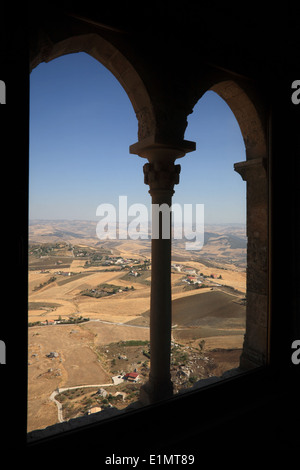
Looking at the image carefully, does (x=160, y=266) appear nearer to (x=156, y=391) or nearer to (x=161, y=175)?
(x=161, y=175)

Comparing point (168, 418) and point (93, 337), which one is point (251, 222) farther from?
point (93, 337)

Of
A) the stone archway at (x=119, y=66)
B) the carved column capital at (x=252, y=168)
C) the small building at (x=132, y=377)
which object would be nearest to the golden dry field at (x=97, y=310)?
the small building at (x=132, y=377)

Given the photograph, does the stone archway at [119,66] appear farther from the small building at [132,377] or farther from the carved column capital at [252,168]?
the small building at [132,377]

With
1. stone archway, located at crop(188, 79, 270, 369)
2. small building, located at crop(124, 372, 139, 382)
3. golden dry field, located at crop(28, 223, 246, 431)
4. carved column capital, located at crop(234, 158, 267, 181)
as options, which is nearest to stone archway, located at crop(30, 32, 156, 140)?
stone archway, located at crop(188, 79, 270, 369)

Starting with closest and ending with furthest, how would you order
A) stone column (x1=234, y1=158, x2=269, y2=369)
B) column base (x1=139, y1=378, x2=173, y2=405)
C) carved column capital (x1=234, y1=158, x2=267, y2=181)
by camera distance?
column base (x1=139, y1=378, x2=173, y2=405) < carved column capital (x1=234, y1=158, x2=267, y2=181) < stone column (x1=234, y1=158, x2=269, y2=369)

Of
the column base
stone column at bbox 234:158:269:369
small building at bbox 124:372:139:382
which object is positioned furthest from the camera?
small building at bbox 124:372:139:382

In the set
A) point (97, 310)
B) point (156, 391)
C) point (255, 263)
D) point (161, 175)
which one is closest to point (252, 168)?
point (255, 263)

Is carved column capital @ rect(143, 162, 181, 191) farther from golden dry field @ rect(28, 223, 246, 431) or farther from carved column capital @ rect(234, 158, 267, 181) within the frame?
golden dry field @ rect(28, 223, 246, 431)

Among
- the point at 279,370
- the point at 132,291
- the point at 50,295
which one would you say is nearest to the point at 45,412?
the point at 50,295
